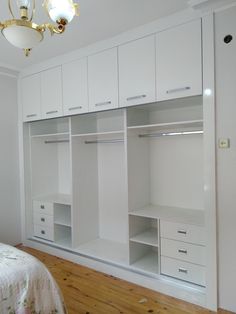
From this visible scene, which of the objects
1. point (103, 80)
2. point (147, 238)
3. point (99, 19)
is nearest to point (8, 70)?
point (103, 80)

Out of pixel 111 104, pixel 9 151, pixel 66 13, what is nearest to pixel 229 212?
pixel 111 104

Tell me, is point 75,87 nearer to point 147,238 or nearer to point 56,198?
point 56,198

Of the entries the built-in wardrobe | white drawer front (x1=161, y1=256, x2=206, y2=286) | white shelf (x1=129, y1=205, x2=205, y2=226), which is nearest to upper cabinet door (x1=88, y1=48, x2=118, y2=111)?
the built-in wardrobe

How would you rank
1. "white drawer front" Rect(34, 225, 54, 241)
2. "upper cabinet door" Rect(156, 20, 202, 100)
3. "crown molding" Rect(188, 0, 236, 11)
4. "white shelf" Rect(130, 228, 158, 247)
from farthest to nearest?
"white drawer front" Rect(34, 225, 54, 241), "white shelf" Rect(130, 228, 158, 247), "upper cabinet door" Rect(156, 20, 202, 100), "crown molding" Rect(188, 0, 236, 11)

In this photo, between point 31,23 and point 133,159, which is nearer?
point 31,23

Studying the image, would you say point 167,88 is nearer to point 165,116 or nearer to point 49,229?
point 165,116

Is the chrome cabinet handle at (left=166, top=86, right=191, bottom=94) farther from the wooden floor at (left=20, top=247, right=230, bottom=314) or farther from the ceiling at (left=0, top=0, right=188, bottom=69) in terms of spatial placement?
the wooden floor at (left=20, top=247, right=230, bottom=314)

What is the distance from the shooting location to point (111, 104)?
8.73ft

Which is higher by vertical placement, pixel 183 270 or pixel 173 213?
pixel 173 213

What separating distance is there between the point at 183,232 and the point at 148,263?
0.65 meters

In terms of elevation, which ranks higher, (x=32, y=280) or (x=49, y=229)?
(x=32, y=280)

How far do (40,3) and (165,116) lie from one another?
1.64 metres

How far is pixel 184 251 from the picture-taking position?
2.33 m

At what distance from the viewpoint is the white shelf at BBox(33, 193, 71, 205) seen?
3.36 m
